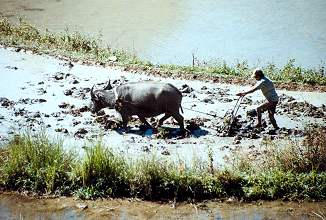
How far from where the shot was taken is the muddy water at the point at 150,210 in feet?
24.5

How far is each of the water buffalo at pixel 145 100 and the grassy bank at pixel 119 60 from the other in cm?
308

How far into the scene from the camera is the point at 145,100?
33.4 ft

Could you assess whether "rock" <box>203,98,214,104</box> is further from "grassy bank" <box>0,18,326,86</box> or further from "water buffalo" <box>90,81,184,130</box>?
"water buffalo" <box>90,81,184,130</box>

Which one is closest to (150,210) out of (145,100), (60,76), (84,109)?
(145,100)

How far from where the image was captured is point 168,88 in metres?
9.98

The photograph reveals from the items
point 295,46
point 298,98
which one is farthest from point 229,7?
point 298,98

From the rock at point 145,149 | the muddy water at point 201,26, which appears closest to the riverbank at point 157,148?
the rock at point 145,149

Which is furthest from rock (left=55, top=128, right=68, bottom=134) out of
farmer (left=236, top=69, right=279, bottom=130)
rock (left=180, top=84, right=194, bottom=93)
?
farmer (left=236, top=69, right=279, bottom=130)

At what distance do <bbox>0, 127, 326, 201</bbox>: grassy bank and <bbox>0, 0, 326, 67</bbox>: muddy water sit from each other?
6.01 meters

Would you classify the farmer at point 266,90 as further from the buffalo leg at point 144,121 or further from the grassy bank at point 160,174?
the buffalo leg at point 144,121

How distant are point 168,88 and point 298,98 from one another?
3.28 m

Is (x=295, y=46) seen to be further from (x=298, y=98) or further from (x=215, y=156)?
(x=215, y=156)

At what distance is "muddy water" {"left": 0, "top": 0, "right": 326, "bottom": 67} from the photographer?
14781 millimetres

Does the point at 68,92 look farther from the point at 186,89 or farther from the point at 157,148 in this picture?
the point at 157,148
